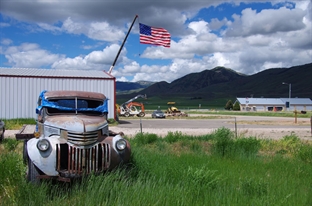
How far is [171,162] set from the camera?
8.88 meters

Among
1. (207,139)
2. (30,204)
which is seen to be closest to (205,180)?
(30,204)

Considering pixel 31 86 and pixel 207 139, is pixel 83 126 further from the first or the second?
pixel 31 86

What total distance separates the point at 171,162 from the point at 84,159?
2.45 meters

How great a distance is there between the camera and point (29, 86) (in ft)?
102

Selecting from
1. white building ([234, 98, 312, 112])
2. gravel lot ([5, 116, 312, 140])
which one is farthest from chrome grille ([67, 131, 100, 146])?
white building ([234, 98, 312, 112])

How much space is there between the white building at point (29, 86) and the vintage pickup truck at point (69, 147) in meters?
22.9

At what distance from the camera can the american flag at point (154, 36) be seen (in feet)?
97.1

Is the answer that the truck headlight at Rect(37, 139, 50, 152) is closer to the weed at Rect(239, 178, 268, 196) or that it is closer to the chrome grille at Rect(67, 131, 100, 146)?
the chrome grille at Rect(67, 131, 100, 146)

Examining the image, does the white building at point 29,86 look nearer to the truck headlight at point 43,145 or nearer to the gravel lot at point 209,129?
the gravel lot at point 209,129

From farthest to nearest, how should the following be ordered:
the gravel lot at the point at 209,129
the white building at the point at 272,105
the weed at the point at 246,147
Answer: the white building at the point at 272,105, the gravel lot at the point at 209,129, the weed at the point at 246,147

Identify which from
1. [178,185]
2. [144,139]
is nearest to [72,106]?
[178,185]

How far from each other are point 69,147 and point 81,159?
0.33m

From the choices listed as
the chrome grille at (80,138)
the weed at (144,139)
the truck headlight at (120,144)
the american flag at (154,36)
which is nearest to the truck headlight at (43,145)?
the chrome grille at (80,138)

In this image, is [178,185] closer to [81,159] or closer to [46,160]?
[81,159]
